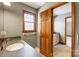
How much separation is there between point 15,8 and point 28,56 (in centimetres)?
52

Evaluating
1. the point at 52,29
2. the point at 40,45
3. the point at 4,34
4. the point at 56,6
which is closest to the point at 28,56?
the point at 40,45

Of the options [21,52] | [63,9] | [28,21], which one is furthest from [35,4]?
[21,52]

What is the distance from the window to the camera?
2.80 ft

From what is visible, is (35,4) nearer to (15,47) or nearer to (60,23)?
(60,23)

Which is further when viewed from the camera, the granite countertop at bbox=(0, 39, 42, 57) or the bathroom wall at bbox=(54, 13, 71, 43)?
the bathroom wall at bbox=(54, 13, 71, 43)

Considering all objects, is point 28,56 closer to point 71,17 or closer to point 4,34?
point 4,34

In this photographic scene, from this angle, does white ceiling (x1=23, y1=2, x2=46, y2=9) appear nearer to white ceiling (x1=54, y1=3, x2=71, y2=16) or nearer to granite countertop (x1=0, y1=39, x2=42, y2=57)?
white ceiling (x1=54, y1=3, x2=71, y2=16)

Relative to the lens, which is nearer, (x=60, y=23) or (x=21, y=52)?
(x=21, y=52)

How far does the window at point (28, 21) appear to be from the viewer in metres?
0.85

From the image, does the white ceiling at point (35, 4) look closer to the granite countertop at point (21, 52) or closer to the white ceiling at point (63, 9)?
the white ceiling at point (63, 9)

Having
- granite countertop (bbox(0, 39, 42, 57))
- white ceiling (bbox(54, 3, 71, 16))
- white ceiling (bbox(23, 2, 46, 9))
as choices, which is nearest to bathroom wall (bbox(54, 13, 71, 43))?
white ceiling (bbox(54, 3, 71, 16))

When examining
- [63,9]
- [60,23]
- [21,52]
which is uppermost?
[63,9]

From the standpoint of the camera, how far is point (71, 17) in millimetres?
1053

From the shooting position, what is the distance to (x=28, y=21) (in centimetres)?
86
